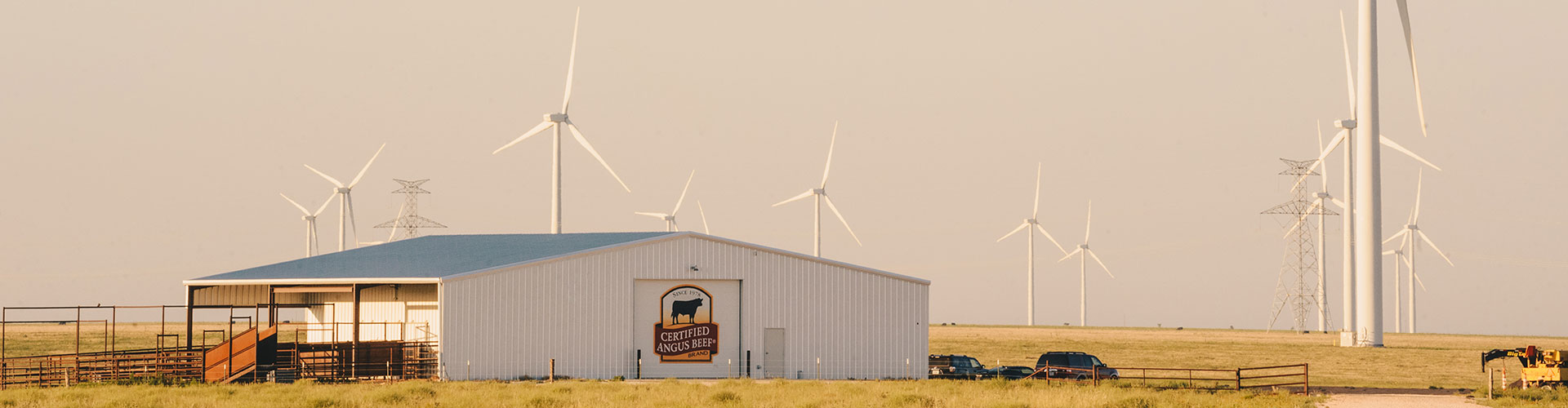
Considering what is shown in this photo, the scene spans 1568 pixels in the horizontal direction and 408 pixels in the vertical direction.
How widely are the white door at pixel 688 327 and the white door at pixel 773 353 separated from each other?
0.83 metres

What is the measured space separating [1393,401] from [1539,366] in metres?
6.98

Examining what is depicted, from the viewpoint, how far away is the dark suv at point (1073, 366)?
51.7 meters

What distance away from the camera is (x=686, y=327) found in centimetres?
5172

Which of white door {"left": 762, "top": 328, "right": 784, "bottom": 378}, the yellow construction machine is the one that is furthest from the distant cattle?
the yellow construction machine

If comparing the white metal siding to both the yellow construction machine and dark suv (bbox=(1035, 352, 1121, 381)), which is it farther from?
the yellow construction machine

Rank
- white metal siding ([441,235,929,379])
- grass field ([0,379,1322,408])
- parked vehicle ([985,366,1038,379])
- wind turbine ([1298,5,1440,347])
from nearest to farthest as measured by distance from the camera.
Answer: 1. grass field ([0,379,1322,408])
2. white metal siding ([441,235,929,379])
3. parked vehicle ([985,366,1038,379])
4. wind turbine ([1298,5,1440,347])

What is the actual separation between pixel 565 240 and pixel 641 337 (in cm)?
871

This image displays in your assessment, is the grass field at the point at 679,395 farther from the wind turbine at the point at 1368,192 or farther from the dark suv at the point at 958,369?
the wind turbine at the point at 1368,192

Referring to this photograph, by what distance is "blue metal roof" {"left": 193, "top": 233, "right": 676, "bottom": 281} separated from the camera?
5194cm

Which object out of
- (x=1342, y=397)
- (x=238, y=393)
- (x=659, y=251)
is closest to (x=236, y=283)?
(x=238, y=393)

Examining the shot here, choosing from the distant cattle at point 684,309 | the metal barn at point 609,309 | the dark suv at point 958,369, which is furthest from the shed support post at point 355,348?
the dark suv at point 958,369

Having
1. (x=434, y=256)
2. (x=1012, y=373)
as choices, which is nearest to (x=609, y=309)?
(x=434, y=256)

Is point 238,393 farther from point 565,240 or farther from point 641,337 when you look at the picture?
point 565,240

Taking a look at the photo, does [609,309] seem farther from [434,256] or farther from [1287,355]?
[1287,355]
